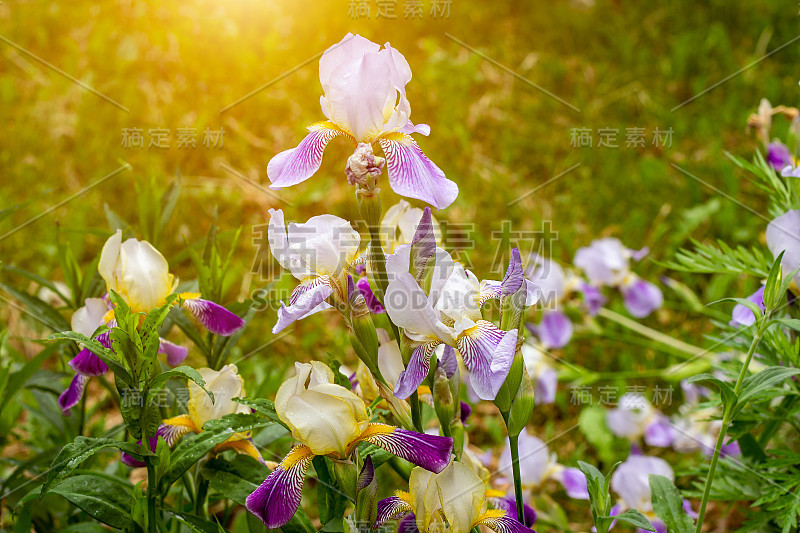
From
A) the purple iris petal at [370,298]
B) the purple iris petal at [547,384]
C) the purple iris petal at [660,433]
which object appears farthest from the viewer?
the purple iris petal at [547,384]

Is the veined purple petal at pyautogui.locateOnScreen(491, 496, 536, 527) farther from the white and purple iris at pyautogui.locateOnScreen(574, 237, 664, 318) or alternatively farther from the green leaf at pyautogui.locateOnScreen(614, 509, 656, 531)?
the white and purple iris at pyautogui.locateOnScreen(574, 237, 664, 318)

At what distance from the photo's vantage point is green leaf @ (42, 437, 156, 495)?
0.73 metres

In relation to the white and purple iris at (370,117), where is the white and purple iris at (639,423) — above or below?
below

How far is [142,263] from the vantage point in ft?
3.00

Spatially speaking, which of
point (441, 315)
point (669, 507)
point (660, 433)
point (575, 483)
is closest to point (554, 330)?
point (660, 433)

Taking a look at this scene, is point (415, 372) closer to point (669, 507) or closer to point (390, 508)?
point (390, 508)

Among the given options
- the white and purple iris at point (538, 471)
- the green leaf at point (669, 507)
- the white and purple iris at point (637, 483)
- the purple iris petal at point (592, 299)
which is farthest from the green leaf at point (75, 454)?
the purple iris petal at point (592, 299)

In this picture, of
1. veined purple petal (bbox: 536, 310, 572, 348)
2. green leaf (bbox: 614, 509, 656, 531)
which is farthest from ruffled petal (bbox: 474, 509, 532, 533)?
veined purple petal (bbox: 536, 310, 572, 348)

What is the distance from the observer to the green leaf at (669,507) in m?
0.88

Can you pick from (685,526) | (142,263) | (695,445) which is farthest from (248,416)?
(695,445)

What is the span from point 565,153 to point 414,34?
94cm

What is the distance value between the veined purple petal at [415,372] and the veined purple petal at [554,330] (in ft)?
3.63

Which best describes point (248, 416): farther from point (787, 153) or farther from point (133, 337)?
point (787, 153)

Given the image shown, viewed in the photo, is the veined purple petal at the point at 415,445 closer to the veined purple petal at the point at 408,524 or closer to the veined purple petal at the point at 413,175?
the veined purple petal at the point at 408,524
